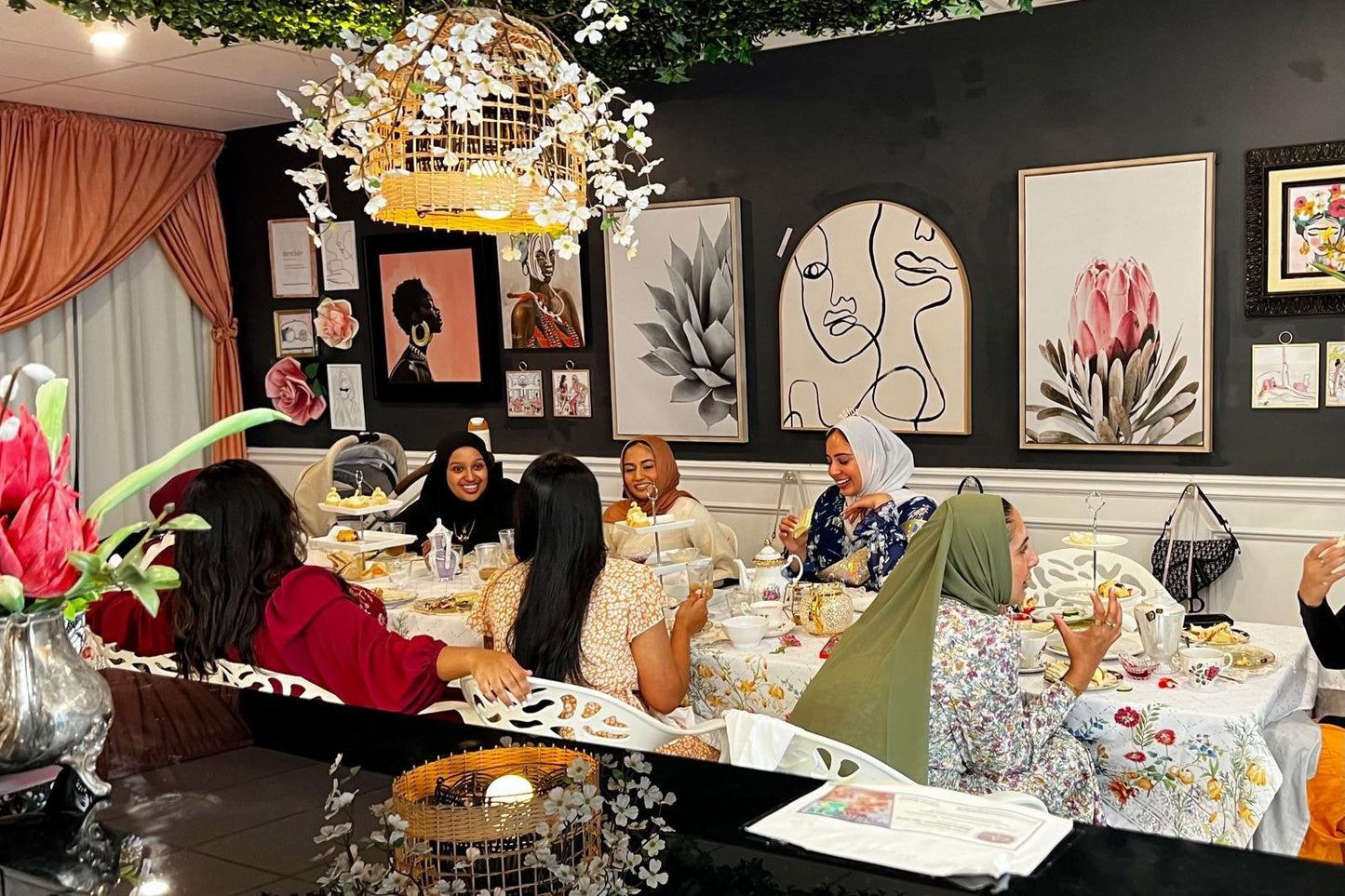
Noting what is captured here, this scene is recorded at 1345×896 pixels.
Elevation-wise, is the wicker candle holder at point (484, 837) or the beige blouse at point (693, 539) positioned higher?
the wicker candle holder at point (484, 837)

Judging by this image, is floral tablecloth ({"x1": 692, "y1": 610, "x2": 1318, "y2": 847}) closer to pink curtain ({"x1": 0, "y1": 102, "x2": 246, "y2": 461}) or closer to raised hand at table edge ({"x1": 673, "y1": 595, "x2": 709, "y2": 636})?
raised hand at table edge ({"x1": 673, "y1": 595, "x2": 709, "y2": 636})

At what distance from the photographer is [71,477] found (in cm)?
656

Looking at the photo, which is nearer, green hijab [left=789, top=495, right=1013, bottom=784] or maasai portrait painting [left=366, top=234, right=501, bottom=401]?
green hijab [left=789, top=495, right=1013, bottom=784]

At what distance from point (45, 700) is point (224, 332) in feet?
20.8

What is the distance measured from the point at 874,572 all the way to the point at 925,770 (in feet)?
5.54

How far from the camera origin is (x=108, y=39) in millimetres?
4957

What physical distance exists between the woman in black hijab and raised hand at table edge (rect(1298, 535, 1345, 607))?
3.14 meters

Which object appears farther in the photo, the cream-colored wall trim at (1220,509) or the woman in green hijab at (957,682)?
the cream-colored wall trim at (1220,509)

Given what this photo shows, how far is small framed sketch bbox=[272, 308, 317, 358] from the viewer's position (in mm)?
7102

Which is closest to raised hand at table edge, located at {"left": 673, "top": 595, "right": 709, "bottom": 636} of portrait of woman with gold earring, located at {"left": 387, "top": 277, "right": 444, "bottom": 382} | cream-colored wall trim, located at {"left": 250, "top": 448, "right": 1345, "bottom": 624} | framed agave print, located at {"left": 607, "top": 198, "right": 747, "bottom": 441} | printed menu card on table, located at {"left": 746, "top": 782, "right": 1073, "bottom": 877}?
printed menu card on table, located at {"left": 746, "top": 782, "right": 1073, "bottom": 877}

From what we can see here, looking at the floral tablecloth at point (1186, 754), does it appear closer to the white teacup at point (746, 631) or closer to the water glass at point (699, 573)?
the white teacup at point (746, 631)

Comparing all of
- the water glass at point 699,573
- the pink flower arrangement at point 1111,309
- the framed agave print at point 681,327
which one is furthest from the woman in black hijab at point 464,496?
the pink flower arrangement at point 1111,309

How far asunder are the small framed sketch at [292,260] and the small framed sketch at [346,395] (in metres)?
0.48

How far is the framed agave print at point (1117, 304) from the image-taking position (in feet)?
15.1
